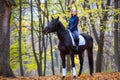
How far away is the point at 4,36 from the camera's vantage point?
11875 millimetres

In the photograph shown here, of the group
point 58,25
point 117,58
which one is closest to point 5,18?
point 58,25

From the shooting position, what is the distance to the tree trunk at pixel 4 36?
11773mm

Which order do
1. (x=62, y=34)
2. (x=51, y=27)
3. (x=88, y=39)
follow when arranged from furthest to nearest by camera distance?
(x=88, y=39) < (x=62, y=34) < (x=51, y=27)

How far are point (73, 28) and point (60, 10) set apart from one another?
50.1 feet

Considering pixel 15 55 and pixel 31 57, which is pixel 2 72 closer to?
pixel 15 55

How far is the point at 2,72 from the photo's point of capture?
11977mm

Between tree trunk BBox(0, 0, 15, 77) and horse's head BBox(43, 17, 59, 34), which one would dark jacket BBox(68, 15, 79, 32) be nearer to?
horse's head BBox(43, 17, 59, 34)

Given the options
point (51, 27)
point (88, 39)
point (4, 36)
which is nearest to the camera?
point (51, 27)

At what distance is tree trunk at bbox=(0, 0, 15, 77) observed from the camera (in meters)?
11.8

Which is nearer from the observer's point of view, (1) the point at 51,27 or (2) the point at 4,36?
(1) the point at 51,27

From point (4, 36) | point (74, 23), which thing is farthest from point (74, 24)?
point (4, 36)

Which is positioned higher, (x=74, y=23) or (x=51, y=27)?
(x=74, y=23)

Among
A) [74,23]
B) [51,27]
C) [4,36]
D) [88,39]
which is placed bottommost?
[88,39]

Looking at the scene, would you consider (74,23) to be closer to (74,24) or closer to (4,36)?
(74,24)
